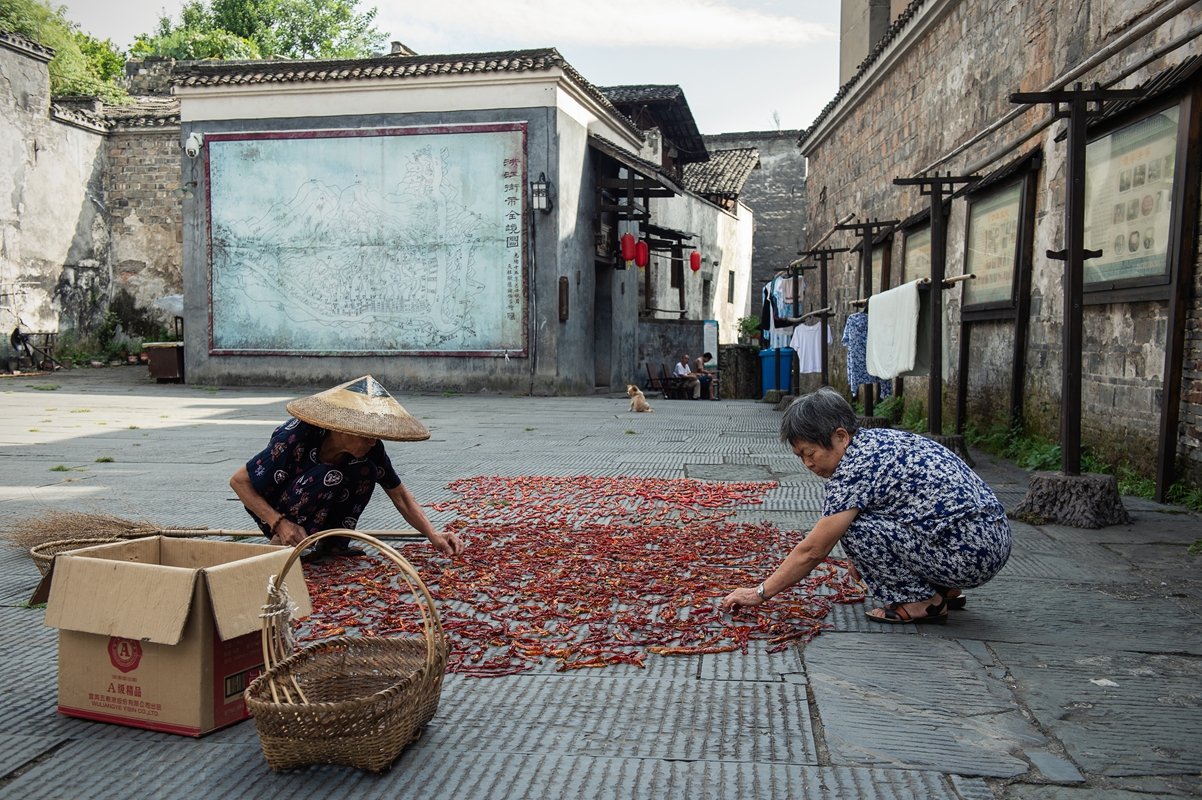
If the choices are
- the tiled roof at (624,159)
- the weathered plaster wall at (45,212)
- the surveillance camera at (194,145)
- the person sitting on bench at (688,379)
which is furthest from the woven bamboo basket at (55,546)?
the weathered plaster wall at (45,212)

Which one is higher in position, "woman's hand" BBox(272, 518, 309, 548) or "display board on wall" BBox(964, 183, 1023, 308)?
"display board on wall" BBox(964, 183, 1023, 308)

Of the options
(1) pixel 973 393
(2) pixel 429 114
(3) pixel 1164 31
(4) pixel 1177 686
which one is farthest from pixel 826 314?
(4) pixel 1177 686

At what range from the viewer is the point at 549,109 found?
15.8 m

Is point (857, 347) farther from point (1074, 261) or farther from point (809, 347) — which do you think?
point (1074, 261)

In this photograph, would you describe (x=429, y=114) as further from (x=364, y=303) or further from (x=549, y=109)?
(x=364, y=303)

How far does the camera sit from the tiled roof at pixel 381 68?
15.8 m

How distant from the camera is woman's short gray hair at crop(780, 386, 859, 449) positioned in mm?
3090

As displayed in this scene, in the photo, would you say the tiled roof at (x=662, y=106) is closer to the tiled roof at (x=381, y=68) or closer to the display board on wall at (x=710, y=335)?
the display board on wall at (x=710, y=335)

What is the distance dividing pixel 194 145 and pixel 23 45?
249 inches

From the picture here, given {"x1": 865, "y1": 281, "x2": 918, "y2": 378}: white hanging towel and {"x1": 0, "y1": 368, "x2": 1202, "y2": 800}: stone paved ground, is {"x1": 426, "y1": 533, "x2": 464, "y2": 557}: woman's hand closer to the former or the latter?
{"x1": 0, "y1": 368, "x2": 1202, "y2": 800}: stone paved ground

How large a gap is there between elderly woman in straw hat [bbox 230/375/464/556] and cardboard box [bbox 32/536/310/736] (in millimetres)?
1152

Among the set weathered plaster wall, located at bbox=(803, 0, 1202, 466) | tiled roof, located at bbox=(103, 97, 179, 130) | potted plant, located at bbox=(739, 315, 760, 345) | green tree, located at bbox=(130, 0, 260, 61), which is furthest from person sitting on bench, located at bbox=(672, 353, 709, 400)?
green tree, located at bbox=(130, 0, 260, 61)

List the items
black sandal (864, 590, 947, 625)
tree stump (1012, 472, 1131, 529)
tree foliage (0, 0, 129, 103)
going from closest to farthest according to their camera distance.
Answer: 1. black sandal (864, 590, 947, 625)
2. tree stump (1012, 472, 1131, 529)
3. tree foliage (0, 0, 129, 103)

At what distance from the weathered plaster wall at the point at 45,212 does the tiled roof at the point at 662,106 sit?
13.0m
